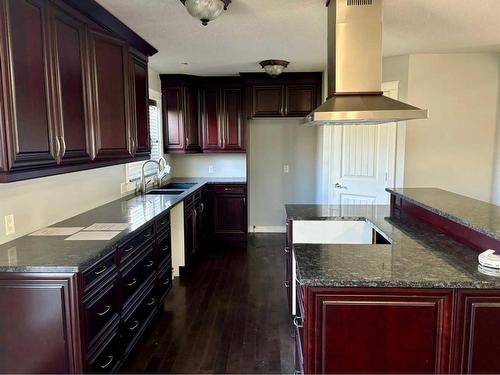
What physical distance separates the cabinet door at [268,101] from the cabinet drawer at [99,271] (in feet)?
11.8

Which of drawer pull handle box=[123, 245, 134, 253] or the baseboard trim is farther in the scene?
the baseboard trim

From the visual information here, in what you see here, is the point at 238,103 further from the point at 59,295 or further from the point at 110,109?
the point at 59,295

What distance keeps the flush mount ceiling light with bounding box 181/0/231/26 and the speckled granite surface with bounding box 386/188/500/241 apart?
1.88 meters

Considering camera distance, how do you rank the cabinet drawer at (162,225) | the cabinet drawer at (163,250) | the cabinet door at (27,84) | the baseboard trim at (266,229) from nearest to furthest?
the cabinet door at (27,84) → the cabinet drawer at (162,225) → the cabinet drawer at (163,250) → the baseboard trim at (266,229)

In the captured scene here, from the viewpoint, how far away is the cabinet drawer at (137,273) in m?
2.40

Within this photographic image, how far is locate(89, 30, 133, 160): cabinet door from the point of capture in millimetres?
2568

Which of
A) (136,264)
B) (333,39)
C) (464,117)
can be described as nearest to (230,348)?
(136,264)

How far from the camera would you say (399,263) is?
5.95ft

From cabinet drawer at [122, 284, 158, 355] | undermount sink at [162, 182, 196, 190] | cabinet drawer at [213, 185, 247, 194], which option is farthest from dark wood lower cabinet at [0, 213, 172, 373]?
cabinet drawer at [213, 185, 247, 194]

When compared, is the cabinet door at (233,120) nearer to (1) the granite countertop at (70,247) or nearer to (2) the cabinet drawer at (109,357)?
(1) the granite countertop at (70,247)

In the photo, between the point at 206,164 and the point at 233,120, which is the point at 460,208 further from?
the point at 206,164

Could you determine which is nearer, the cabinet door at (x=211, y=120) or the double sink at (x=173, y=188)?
the double sink at (x=173, y=188)

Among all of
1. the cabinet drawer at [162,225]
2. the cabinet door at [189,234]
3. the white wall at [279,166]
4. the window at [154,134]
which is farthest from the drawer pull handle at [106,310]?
the white wall at [279,166]

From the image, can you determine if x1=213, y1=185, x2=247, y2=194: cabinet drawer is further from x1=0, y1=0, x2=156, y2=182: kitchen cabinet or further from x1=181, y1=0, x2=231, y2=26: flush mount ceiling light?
x1=181, y1=0, x2=231, y2=26: flush mount ceiling light
